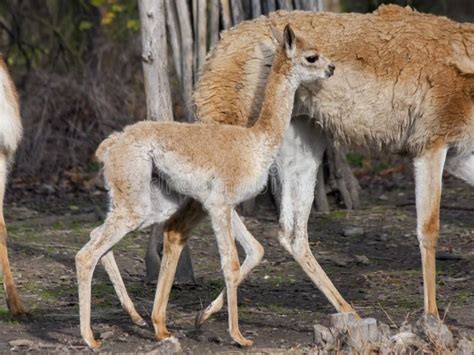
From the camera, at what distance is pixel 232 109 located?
860cm

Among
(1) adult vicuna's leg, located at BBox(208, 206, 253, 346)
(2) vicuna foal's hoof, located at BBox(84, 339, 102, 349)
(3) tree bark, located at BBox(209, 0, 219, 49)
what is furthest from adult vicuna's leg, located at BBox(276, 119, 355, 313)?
(3) tree bark, located at BBox(209, 0, 219, 49)

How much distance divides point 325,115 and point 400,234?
3.51 meters

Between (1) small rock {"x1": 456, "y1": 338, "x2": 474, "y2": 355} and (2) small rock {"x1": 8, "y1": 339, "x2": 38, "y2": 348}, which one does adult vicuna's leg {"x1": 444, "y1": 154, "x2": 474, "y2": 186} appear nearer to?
(1) small rock {"x1": 456, "y1": 338, "x2": 474, "y2": 355}

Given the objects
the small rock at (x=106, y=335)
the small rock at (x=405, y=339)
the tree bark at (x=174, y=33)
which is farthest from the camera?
the tree bark at (x=174, y=33)

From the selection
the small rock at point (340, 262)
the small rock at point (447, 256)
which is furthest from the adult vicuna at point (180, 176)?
the small rock at point (447, 256)

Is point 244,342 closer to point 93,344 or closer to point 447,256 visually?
point 93,344

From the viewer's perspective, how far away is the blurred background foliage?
16250 millimetres

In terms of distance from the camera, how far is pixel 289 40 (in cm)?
800

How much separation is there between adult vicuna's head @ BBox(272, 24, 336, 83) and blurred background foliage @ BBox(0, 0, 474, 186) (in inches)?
322

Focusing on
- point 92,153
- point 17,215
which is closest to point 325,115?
point 17,215

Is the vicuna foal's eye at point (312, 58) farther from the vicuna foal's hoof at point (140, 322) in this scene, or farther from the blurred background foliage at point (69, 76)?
the blurred background foliage at point (69, 76)

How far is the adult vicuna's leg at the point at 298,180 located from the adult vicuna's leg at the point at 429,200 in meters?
0.92

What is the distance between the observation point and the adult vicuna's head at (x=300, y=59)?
26.3 feet

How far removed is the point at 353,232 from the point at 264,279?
2158mm
